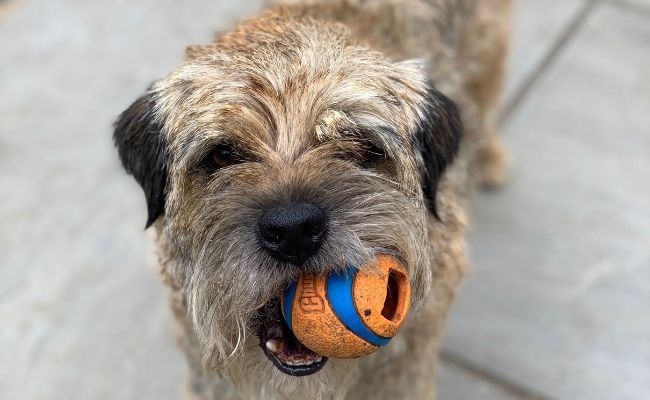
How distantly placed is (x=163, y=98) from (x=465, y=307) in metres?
2.36

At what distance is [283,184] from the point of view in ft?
7.96

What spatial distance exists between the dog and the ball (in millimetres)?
43

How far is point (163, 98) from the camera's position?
9.23ft

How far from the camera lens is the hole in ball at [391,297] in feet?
8.21

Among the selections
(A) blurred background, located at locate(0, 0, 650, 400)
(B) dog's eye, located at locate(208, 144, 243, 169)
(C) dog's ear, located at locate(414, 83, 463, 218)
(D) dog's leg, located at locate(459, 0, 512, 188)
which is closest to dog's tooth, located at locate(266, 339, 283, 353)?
(B) dog's eye, located at locate(208, 144, 243, 169)

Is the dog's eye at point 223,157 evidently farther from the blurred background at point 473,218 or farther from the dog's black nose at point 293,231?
the blurred background at point 473,218

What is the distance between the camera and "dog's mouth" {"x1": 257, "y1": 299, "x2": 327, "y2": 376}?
257cm

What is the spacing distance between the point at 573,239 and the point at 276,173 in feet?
9.40

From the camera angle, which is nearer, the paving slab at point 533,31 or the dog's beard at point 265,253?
the dog's beard at point 265,253

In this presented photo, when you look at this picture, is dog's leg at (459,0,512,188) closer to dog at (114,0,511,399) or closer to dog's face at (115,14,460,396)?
dog at (114,0,511,399)

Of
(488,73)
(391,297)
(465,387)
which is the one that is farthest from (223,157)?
(488,73)

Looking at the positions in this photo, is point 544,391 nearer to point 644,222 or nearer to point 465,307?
point 465,307

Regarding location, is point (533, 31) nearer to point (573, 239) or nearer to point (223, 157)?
point (573, 239)

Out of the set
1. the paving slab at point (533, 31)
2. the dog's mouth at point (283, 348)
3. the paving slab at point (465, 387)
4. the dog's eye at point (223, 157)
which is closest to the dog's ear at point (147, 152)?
the dog's eye at point (223, 157)
